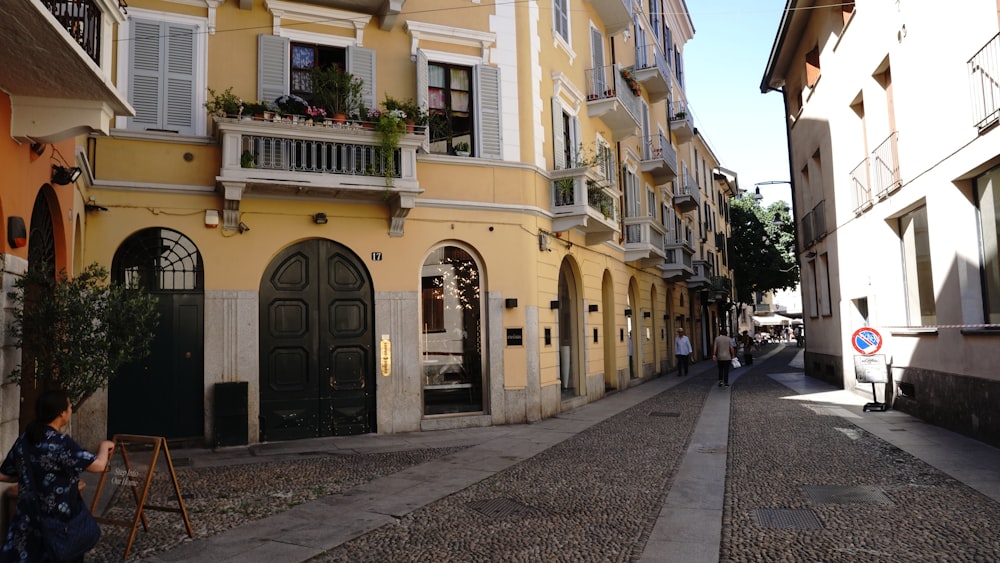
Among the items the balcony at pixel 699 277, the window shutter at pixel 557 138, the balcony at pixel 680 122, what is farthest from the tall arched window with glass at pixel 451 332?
the balcony at pixel 699 277

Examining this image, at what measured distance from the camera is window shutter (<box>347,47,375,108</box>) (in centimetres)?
1209

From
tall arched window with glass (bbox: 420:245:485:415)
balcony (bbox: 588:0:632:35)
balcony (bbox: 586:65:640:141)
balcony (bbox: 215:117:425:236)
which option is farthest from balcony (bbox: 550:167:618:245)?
balcony (bbox: 588:0:632:35)

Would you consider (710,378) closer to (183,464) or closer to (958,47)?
(958,47)

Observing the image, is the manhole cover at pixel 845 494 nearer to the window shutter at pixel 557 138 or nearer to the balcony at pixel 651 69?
the window shutter at pixel 557 138

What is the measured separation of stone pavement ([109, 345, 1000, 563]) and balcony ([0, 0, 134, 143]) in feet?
12.4

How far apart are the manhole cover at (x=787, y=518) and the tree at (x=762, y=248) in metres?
34.9

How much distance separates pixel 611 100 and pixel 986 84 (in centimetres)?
907

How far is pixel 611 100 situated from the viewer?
16.7 meters

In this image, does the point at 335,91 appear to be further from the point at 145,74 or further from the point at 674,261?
the point at 674,261

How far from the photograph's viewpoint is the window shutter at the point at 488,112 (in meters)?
13.0

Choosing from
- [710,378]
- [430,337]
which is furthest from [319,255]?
[710,378]

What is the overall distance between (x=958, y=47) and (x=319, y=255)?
33.2 feet

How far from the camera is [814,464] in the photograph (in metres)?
8.37

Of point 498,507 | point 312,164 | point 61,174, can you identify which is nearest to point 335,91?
point 312,164
